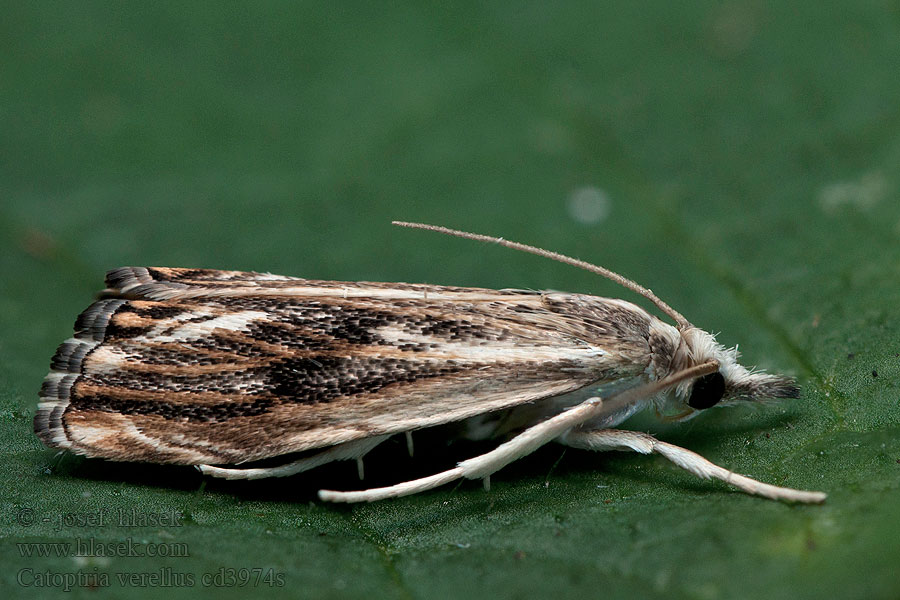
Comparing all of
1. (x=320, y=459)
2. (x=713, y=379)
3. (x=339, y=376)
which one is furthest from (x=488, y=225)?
(x=320, y=459)

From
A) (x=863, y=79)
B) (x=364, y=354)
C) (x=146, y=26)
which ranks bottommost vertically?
(x=364, y=354)

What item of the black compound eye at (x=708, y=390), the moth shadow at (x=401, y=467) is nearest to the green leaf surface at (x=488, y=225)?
the moth shadow at (x=401, y=467)

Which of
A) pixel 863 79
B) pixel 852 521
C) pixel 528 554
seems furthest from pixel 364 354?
pixel 863 79

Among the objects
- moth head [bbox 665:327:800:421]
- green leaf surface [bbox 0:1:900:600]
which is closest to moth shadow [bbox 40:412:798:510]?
green leaf surface [bbox 0:1:900:600]

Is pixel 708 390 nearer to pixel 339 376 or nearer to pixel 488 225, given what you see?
pixel 339 376

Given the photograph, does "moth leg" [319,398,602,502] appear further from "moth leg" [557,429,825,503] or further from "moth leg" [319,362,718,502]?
"moth leg" [557,429,825,503]

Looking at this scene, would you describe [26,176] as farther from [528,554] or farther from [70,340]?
[528,554]
